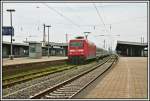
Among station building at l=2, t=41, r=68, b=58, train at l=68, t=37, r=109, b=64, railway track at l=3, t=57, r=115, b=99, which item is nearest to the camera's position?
railway track at l=3, t=57, r=115, b=99

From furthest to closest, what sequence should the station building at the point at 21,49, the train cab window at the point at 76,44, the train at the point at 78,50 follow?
1. the station building at the point at 21,49
2. the train cab window at the point at 76,44
3. the train at the point at 78,50

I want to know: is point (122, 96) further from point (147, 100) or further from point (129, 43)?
point (129, 43)

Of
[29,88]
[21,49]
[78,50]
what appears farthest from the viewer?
[21,49]

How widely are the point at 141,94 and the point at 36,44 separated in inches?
1499

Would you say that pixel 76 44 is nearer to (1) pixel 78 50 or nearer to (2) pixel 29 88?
(1) pixel 78 50

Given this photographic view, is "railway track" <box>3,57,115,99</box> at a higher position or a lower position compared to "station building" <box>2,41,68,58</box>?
lower

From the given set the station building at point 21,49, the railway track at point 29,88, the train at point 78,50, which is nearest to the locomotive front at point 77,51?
the train at point 78,50

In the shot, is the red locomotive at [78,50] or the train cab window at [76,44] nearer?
the red locomotive at [78,50]

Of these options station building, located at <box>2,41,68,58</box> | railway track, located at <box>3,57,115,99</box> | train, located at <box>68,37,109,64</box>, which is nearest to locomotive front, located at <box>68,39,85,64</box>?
train, located at <box>68,37,109,64</box>

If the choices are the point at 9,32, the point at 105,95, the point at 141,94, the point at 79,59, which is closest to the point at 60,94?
the point at 105,95

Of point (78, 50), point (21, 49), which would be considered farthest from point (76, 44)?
point (21, 49)

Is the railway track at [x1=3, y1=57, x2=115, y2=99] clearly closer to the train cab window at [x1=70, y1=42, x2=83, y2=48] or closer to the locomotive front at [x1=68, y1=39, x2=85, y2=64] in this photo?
the locomotive front at [x1=68, y1=39, x2=85, y2=64]

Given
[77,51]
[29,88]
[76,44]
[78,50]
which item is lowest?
[29,88]

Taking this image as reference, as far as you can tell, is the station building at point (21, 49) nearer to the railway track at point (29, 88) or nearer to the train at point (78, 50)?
the train at point (78, 50)
